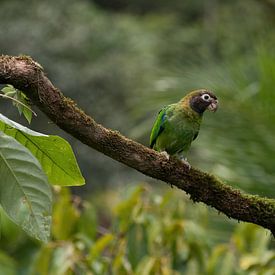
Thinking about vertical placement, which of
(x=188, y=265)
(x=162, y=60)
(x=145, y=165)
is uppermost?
(x=145, y=165)

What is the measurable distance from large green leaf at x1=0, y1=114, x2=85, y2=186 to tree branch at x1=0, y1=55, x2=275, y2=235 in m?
0.19

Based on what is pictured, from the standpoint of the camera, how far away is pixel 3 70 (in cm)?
193

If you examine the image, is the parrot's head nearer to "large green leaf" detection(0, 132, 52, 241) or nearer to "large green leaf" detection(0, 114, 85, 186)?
"large green leaf" detection(0, 114, 85, 186)

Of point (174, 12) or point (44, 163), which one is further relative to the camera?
point (174, 12)

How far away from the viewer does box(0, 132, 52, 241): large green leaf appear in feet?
5.25

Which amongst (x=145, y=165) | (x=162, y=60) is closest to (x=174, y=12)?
(x=162, y=60)

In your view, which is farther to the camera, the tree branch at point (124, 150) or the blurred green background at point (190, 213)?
the blurred green background at point (190, 213)

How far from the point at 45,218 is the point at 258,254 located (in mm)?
2140

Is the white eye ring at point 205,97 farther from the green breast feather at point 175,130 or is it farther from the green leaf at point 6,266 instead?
the green leaf at point 6,266

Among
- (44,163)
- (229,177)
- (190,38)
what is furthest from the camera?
(190,38)

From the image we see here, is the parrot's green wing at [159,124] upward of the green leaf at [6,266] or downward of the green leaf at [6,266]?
upward

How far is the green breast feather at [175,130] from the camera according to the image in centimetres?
318

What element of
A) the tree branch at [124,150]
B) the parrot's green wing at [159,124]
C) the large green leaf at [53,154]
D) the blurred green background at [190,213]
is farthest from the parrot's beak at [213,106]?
the large green leaf at [53,154]

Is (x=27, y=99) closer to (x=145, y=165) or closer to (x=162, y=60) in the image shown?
(x=145, y=165)
